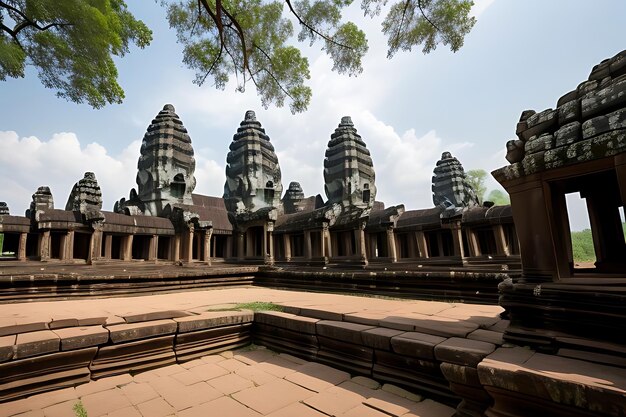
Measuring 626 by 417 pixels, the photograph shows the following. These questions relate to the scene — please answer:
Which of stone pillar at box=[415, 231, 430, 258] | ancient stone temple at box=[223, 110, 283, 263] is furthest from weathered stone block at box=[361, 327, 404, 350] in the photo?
ancient stone temple at box=[223, 110, 283, 263]

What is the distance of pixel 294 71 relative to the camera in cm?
812

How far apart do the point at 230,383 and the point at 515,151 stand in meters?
3.41

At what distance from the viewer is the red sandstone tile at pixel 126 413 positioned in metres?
2.23

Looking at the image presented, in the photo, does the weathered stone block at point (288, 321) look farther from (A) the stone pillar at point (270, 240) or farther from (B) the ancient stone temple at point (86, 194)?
(B) the ancient stone temple at point (86, 194)

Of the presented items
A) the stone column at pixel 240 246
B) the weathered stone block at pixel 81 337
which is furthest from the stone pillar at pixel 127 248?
the weathered stone block at pixel 81 337

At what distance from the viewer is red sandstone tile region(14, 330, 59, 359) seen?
2.48 m

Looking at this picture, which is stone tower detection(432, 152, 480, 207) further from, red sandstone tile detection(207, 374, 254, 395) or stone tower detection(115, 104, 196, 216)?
red sandstone tile detection(207, 374, 254, 395)

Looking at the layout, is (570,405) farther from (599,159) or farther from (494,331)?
(599,159)

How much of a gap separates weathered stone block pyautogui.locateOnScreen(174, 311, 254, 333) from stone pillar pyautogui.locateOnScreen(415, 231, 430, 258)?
13.3 meters

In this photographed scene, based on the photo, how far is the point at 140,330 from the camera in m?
3.11

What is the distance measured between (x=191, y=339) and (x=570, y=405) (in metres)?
3.31

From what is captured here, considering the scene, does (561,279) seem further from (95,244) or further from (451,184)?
(451,184)

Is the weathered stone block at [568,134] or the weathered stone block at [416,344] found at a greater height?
the weathered stone block at [568,134]

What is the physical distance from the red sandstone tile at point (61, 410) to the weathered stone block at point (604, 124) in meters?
4.28
